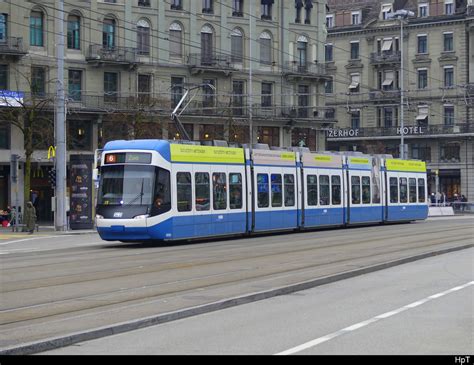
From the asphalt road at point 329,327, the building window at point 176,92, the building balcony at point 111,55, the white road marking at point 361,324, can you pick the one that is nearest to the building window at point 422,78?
the building window at point 176,92

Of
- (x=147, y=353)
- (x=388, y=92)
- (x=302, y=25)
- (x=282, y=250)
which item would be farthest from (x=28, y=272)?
(x=388, y=92)

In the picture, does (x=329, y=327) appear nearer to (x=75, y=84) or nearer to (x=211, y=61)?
(x=75, y=84)

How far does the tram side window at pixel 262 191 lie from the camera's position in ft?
111

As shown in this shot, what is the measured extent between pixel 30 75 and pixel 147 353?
45.8m

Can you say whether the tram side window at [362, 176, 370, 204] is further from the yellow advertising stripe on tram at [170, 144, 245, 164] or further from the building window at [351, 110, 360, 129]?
the building window at [351, 110, 360, 129]

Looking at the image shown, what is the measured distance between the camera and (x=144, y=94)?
58.1m

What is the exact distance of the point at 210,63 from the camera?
63.0 meters

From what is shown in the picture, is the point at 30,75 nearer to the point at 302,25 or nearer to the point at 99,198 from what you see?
the point at 302,25

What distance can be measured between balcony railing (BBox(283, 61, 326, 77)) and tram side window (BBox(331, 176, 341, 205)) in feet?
92.6

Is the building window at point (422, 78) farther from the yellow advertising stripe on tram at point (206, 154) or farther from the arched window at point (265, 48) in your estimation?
the yellow advertising stripe on tram at point (206, 154)

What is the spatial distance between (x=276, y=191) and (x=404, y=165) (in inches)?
506

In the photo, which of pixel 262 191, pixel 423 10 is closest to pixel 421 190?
pixel 262 191

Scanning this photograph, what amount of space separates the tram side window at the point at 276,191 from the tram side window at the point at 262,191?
2.04 ft

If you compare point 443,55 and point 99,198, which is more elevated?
point 443,55
